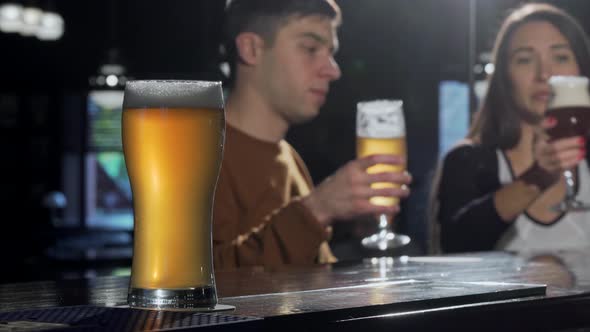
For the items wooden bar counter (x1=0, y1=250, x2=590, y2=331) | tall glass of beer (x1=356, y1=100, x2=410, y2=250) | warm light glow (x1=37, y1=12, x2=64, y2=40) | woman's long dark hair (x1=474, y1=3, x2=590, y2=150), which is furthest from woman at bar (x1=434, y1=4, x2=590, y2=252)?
warm light glow (x1=37, y1=12, x2=64, y2=40)

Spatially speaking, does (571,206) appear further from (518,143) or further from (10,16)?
(10,16)

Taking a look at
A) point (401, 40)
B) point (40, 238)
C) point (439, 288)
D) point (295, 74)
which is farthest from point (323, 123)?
point (439, 288)

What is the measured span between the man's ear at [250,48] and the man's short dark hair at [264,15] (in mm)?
19

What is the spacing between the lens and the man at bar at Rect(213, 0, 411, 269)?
7.59 ft

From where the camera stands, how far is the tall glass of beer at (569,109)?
258 cm

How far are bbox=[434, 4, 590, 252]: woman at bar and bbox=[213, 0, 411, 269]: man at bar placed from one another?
791 mm

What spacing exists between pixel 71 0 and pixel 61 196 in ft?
10.3

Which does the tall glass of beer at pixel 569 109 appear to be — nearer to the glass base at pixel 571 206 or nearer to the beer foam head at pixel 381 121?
the glass base at pixel 571 206

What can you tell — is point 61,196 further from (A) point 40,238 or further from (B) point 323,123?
(B) point 323,123

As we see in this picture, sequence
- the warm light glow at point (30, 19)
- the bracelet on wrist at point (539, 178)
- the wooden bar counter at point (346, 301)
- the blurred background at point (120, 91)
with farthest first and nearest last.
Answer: the warm light glow at point (30, 19) < the blurred background at point (120, 91) < the bracelet on wrist at point (539, 178) < the wooden bar counter at point (346, 301)

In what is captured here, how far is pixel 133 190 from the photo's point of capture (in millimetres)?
1158

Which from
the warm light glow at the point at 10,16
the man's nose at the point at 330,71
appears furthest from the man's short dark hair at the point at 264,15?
the warm light glow at the point at 10,16

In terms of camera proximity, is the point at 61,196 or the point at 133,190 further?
the point at 61,196

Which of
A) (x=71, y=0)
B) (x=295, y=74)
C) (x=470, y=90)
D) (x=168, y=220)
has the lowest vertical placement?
(x=168, y=220)
